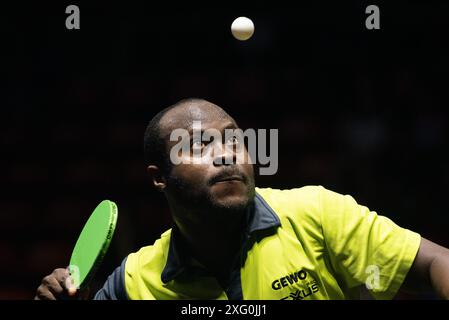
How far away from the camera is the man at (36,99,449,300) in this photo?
8.09 feet

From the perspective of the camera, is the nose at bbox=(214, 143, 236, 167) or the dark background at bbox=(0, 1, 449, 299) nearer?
the nose at bbox=(214, 143, 236, 167)

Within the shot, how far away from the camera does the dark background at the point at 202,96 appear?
18.2ft

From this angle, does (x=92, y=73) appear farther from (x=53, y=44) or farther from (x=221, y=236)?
(x=221, y=236)

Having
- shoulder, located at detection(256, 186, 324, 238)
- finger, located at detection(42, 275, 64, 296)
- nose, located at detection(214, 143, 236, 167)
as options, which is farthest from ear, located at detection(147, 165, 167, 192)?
finger, located at detection(42, 275, 64, 296)

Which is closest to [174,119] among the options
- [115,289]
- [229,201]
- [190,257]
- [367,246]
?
[229,201]

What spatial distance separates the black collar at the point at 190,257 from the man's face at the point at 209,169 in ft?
0.25

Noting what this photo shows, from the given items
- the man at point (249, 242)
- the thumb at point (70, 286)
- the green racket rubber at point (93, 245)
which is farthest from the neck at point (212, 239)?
the thumb at point (70, 286)

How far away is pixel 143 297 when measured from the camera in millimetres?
2639

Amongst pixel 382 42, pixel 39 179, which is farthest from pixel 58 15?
pixel 382 42

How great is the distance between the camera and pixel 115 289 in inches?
107

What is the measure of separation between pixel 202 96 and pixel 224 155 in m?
3.93

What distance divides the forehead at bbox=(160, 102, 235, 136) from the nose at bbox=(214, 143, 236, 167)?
9cm

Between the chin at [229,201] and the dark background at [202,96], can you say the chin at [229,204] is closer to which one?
the chin at [229,201]

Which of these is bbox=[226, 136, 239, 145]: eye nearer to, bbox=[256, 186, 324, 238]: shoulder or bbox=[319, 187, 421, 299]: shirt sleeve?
bbox=[256, 186, 324, 238]: shoulder
